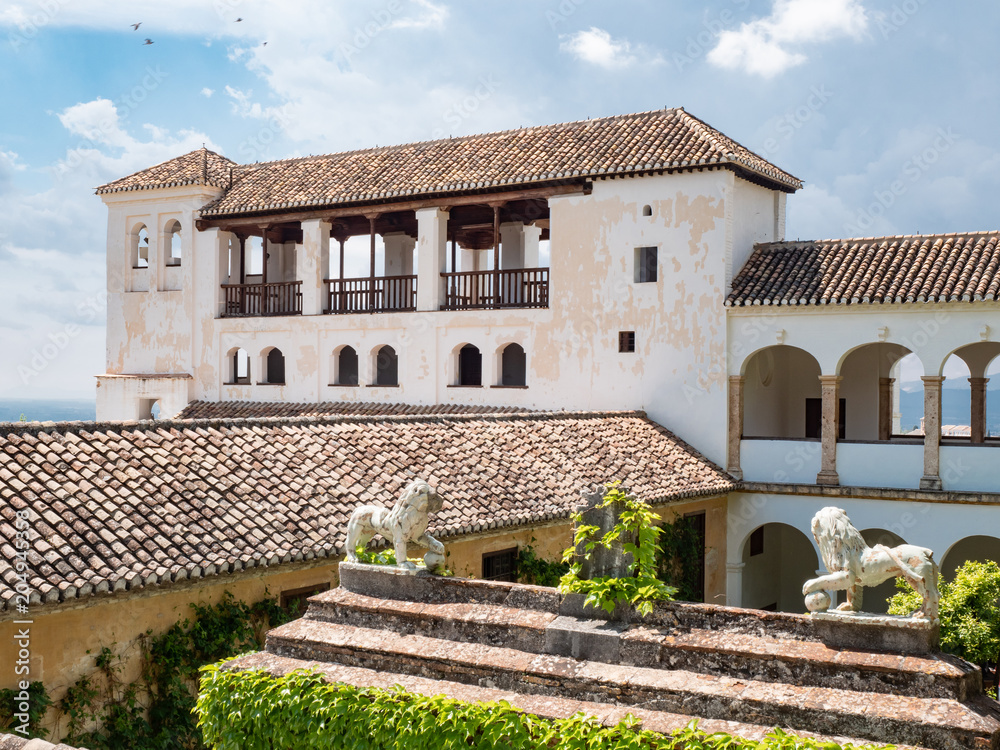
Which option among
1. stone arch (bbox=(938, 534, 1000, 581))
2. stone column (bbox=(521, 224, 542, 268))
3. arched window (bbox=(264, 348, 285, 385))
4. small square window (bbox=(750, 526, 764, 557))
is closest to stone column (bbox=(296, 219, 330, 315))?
arched window (bbox=(264, 348, 285, 385))

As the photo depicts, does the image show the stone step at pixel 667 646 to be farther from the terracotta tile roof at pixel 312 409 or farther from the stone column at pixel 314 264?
the stone column at pixel 314 264

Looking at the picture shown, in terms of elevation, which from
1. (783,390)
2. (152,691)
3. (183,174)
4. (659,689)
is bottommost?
(152,691)

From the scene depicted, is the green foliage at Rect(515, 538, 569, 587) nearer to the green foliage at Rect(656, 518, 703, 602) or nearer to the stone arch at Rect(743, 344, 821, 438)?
the green foliage at Rect(656, 518, 703, 602)

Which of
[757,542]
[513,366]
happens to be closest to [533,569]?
[757,542]

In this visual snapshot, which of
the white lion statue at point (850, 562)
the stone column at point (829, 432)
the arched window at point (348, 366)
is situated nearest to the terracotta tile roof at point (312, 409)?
the arched window at point (348, 366)

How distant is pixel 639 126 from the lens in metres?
22.9

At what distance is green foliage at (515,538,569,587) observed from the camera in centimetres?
1475

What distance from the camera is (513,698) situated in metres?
6.22

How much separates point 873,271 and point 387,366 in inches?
509

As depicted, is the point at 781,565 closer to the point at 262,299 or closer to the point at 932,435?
the point at 932,435

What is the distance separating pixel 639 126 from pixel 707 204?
3.15 metres

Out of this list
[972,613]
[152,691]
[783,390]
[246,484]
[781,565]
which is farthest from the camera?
[783,390]

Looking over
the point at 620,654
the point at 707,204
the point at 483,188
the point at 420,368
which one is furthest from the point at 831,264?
the point at 620,654

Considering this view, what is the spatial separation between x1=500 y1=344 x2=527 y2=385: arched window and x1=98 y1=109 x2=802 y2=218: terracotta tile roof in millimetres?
4543
